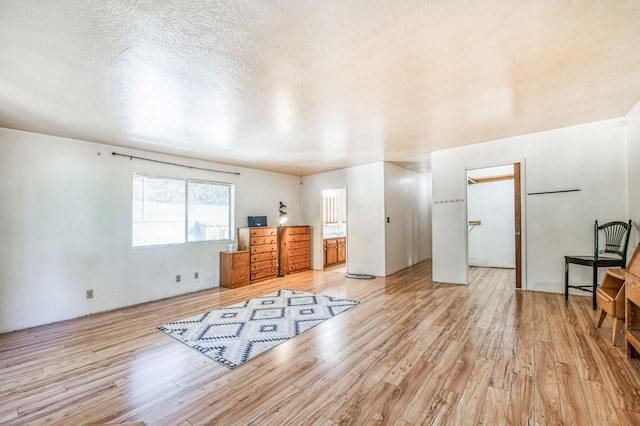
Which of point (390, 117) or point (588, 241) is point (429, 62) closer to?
point (390, 117)

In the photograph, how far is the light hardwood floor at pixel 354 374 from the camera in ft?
5.67

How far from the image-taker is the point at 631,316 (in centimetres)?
231

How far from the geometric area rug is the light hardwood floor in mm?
134

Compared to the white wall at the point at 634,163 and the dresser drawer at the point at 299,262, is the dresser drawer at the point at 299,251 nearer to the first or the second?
the dresser drawer at the point at 299,262

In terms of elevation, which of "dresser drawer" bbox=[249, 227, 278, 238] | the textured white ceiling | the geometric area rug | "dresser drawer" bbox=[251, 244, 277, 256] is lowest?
the geometric area rug

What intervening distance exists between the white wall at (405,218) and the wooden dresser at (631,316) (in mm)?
3727

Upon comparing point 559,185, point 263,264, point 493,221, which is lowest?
point 263,264

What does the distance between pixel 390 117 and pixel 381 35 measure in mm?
1590

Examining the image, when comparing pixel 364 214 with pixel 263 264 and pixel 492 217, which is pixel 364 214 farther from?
pixel 492 217

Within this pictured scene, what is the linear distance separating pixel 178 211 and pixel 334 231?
4719 mm

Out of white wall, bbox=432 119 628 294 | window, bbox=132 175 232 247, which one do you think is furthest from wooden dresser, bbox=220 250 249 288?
white wall, bbox=432 119 628 294

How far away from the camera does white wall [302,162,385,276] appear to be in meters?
5.89

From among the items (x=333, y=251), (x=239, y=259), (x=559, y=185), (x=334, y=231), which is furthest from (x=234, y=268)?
(x=559, y=185)

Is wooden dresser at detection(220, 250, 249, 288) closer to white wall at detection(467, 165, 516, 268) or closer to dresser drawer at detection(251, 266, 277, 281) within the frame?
dresser drawer at detection(251, 266, 277, 281)
